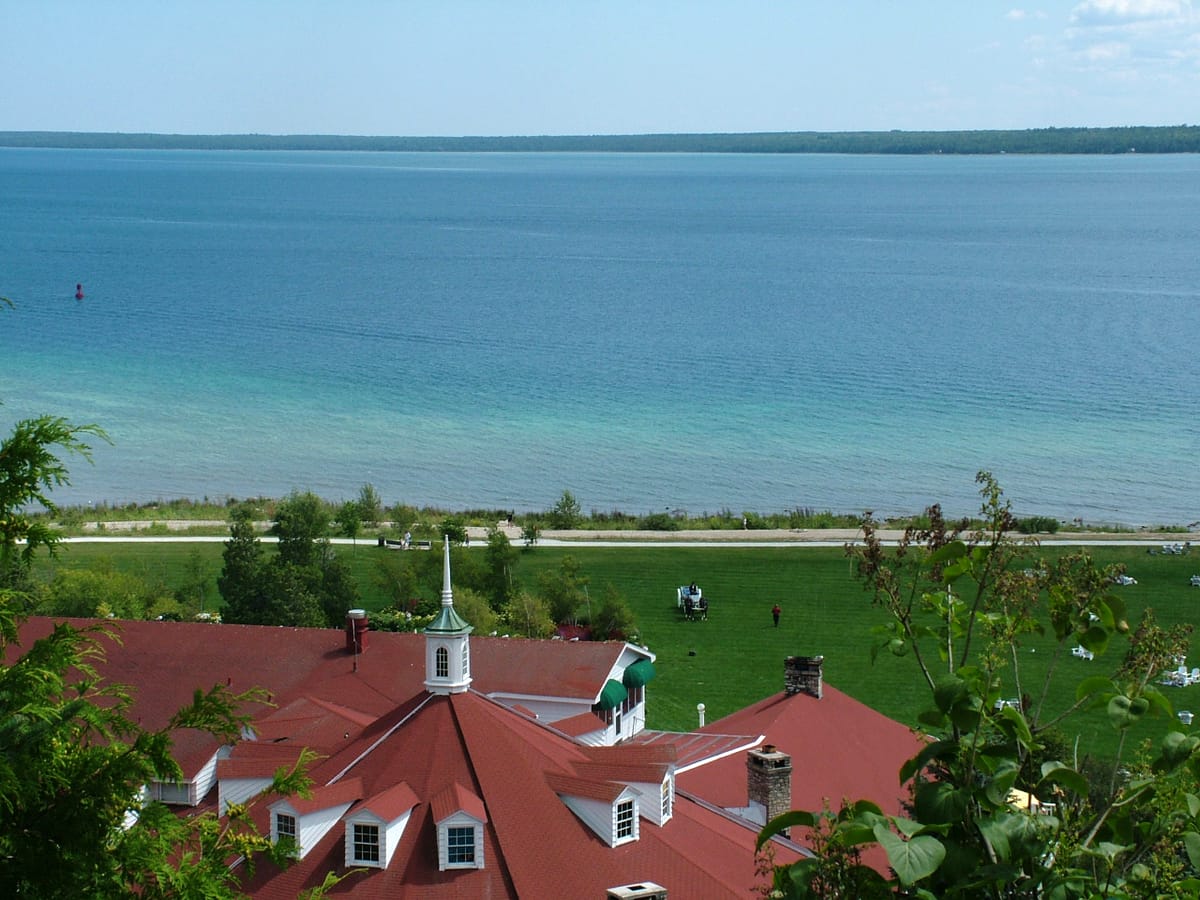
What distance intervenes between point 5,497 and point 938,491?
7102cm

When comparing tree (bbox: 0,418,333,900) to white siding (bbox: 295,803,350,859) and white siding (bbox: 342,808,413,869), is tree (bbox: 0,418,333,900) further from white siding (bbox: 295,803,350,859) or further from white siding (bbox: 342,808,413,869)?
white siding (bbox: 295,803,350,859)

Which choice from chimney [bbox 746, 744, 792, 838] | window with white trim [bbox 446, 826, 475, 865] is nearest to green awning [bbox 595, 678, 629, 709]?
chimney [bbox 746, 744, 792, 838]

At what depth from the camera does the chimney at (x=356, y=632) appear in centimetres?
2962

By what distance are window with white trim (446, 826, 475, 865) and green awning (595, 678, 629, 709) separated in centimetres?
987

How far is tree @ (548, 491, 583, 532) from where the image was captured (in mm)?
66812

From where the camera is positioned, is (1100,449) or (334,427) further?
(334,427)

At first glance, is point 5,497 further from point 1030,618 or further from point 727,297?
point 727,297

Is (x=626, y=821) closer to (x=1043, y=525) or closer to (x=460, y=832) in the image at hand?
(x=460, y=832)

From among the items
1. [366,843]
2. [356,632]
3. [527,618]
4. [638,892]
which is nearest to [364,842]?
[366,843]

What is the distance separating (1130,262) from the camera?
600 ft

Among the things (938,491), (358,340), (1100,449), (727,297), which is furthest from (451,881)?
(727,297)

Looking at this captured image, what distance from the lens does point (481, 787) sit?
20422 mm

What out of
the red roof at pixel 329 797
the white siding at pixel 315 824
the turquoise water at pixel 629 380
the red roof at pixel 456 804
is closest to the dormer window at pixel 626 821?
the red roof at pixel 456 804

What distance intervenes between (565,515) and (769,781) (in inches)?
1711
